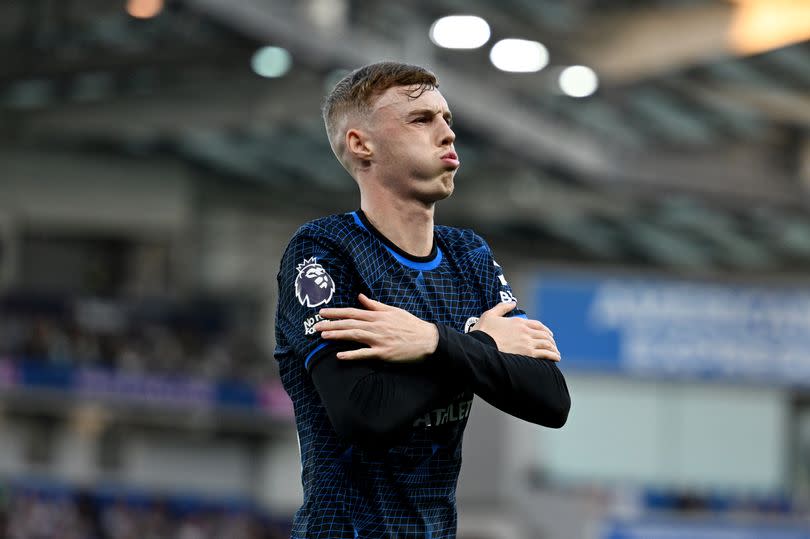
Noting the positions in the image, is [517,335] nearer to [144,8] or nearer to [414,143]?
[414,143]

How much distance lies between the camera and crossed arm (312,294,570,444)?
2.27m

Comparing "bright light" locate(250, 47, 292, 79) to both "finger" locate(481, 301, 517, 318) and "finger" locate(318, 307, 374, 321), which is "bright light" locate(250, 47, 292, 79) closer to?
"finger" locate(481, 301, 517, 318)

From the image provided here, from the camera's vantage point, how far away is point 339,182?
1244 inches

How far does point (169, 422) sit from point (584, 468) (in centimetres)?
912

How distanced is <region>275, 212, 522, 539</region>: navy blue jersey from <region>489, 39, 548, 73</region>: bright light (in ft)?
53.3

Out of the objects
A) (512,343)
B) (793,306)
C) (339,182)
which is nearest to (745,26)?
(793,306)

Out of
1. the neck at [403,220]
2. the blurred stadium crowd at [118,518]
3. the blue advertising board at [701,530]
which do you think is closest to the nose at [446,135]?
the neck at [403,220]

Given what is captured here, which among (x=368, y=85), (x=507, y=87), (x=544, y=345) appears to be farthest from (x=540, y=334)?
(x=507, y=87)

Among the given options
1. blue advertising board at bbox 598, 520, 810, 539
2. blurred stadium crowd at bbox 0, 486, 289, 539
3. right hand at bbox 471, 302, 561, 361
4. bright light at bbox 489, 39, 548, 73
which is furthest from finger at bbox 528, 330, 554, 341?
blurred stadium crowd at bbox 0, 486, 289, 539

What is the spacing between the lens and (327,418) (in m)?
2.41

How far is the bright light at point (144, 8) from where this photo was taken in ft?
58.2

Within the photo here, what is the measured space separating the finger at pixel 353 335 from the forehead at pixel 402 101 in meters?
0.47

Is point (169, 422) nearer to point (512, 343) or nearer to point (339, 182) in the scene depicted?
point (339, 182)

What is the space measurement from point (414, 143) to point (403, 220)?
154 millimetres
